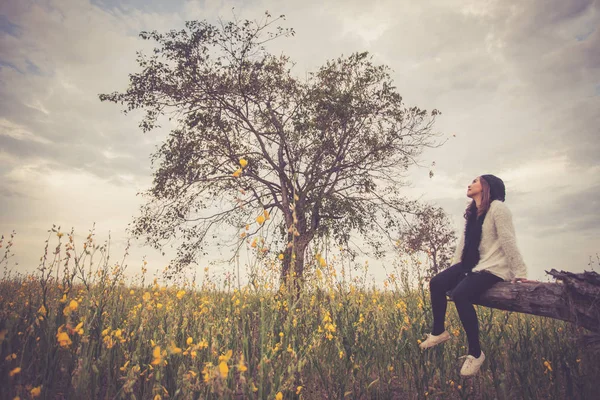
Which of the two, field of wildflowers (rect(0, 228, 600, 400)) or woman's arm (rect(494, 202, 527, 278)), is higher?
woman's arm (rect(494, 202, 527, 278))

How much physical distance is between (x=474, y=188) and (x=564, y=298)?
5.78ft

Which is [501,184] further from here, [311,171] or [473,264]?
[311,171]

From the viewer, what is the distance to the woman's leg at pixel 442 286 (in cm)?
412

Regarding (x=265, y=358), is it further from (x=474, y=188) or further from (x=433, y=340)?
(x=474, y=188)

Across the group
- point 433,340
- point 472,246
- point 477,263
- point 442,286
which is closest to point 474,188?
point 472,246

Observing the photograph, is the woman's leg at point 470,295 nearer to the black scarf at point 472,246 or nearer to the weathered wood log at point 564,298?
the weathered wood log at point 564,298

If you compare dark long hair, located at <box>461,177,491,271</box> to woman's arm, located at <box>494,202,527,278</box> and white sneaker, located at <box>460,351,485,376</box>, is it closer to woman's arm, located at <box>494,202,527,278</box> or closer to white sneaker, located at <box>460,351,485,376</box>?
woman's arm, located at <box>494,202,527,278</box>

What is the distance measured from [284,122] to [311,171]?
2337mm

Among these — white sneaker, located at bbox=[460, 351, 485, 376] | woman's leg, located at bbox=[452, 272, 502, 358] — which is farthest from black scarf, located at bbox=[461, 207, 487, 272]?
white sneaker, located at bbox=[460, 351, 485, 376]

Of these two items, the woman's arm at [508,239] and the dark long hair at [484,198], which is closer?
the woman's arm at [508,239]

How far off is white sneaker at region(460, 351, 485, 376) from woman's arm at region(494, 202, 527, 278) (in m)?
1.05

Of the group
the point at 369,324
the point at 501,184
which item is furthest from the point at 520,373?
the point at 501,184

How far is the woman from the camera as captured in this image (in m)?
3.84

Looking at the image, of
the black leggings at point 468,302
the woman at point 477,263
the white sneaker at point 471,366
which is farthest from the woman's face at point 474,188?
the white sneaker at point 471,366
